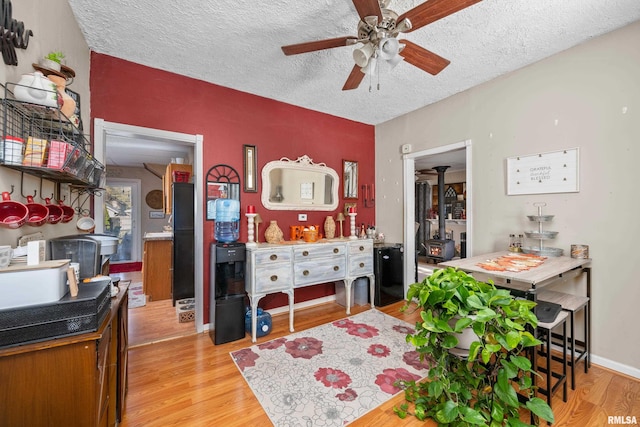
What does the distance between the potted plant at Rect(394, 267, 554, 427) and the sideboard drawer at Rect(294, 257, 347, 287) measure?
1520 mm

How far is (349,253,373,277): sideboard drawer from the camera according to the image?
3.24 meters

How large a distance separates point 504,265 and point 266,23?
8.20 feet

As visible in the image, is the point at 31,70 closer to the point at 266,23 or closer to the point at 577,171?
the point at 266,23

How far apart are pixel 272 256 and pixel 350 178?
6.01ft

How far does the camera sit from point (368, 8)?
146cm

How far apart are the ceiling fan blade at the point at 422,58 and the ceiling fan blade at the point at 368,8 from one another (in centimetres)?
29

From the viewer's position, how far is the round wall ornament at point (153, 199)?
6227 mm

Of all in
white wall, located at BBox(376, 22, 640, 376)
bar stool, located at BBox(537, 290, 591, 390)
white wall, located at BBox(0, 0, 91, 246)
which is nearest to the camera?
white wall, located at BBox(0, 0, 91, 246)

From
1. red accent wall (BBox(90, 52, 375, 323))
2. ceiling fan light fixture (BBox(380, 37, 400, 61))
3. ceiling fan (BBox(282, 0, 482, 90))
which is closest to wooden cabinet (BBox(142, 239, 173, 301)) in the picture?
red accent wall (BBox(90, 52, 375, 323))

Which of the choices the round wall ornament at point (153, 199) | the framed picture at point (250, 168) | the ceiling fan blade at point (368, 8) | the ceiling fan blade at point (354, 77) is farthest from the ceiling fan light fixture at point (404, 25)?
the round wall ornament at point (153, 199)

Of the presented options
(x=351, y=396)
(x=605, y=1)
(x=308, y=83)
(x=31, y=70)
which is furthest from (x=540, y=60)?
(x=31, y=70)

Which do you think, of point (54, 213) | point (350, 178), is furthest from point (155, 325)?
point (350, 178)

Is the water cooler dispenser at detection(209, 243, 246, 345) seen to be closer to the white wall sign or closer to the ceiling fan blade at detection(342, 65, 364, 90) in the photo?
the ceiling fan blade at detection(342, 65, 364, 90)

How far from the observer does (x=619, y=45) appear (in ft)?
6.66
